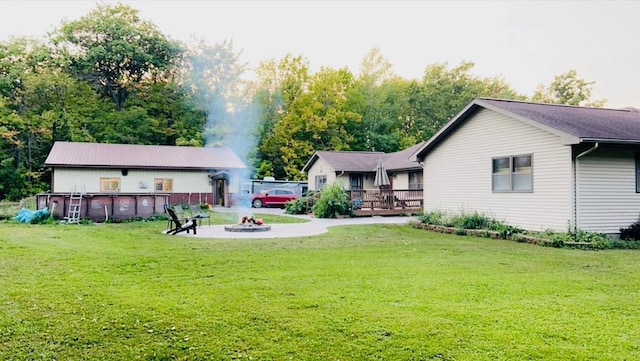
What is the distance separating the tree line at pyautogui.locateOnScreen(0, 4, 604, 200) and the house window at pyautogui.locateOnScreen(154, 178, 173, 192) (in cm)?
937

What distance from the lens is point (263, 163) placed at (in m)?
37.5

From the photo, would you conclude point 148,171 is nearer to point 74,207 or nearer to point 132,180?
point 132,180

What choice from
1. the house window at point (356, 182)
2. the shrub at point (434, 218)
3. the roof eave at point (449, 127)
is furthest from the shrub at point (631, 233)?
the house window at point (356, 182)

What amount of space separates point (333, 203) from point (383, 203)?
10.00 feet

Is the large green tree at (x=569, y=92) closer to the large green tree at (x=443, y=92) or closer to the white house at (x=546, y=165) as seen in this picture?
the large green tree at (x=443, y=92)

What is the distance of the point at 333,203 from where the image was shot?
63.5 ft

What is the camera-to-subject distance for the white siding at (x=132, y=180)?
23844 mm

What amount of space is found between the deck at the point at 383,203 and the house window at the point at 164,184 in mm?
12103

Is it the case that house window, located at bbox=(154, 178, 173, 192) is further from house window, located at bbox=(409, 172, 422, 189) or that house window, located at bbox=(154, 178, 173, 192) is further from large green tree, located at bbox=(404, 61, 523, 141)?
large green tree, located at bbox=(404, 61, 523, 141)

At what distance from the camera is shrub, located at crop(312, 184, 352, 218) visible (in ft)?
63.6

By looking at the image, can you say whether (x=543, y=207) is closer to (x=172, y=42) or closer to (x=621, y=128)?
(x=621, y=128)

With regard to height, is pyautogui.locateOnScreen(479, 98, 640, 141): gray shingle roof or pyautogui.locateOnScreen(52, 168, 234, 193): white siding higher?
pyautogui.locateOnScreen(479, 98, 640, 141): gray shingle roof

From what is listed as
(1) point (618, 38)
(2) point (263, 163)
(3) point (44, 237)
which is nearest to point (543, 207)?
(1) point (618, 38)

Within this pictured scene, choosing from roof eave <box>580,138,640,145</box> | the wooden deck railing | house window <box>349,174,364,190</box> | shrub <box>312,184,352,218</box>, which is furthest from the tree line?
roof eave <box>580,138,640,145</box>
